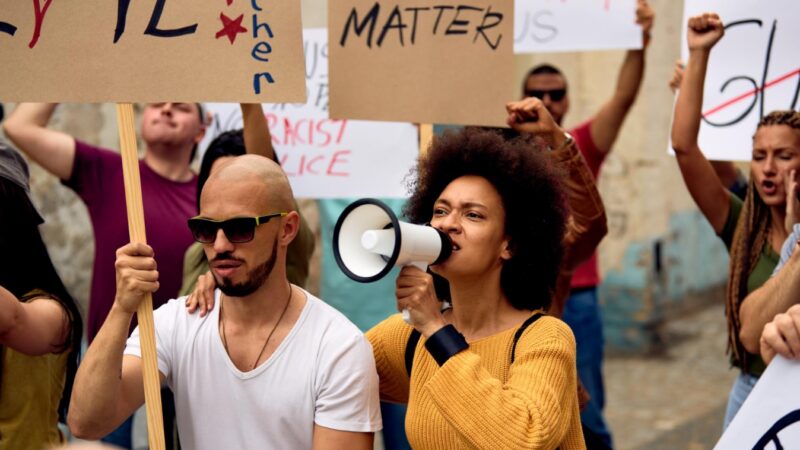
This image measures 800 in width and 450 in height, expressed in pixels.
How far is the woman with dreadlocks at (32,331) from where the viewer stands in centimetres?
301

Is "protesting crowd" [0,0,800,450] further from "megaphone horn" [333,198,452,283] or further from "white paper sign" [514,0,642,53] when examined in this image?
"white paper sign" [514,0,642,53]

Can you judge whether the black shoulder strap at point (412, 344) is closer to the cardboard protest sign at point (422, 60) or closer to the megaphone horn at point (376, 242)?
the megaphone horn at point (376, 242)

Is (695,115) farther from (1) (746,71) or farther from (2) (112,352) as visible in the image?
(2) (112,352)

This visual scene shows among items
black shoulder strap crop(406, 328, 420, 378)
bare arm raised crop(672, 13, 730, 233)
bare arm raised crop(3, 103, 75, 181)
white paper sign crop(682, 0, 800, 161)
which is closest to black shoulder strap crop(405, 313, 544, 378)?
black shoulder strap crop(406, 328, 420, 378)

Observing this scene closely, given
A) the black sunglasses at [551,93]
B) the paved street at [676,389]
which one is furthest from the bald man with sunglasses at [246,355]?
the paved street at [676,389]

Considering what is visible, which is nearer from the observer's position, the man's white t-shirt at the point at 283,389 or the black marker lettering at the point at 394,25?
the man's white t-shirt at the point at 283,389

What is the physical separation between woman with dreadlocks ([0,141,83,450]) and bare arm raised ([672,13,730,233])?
2.07m

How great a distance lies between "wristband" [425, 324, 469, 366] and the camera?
102 inches

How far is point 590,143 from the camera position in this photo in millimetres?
4969

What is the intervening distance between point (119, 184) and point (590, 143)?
2.05 meters

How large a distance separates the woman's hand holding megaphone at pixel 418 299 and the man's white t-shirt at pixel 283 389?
0.20 meters

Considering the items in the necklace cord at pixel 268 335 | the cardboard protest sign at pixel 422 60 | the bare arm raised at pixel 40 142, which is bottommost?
the necklace cord at pixel 268 335

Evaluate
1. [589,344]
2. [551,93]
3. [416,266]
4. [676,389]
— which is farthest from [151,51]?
[676,389]

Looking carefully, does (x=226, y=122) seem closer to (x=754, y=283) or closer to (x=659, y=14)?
(x=754, y=283)
